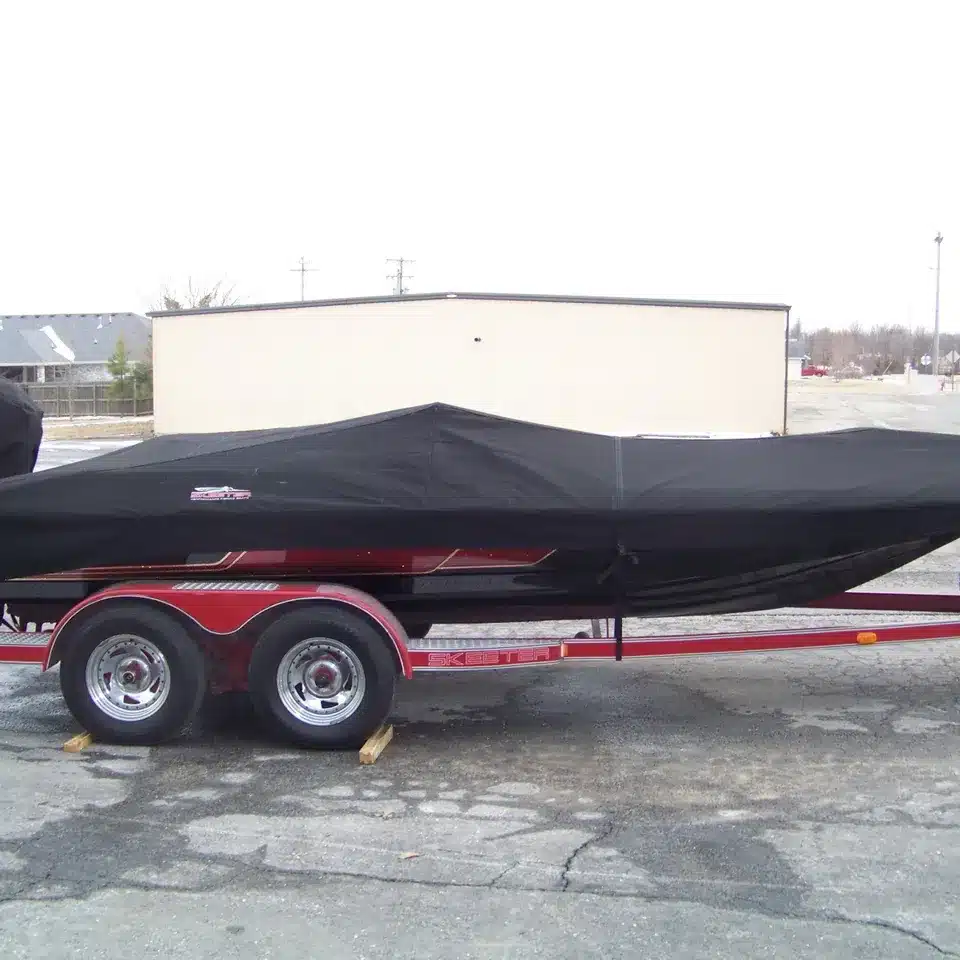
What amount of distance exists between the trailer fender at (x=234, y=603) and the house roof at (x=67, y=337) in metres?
71.6

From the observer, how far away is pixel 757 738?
6816 millimetres

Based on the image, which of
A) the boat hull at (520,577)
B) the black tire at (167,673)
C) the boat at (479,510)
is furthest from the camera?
the boat hull at (520,577)

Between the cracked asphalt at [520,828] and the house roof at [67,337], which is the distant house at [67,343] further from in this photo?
the cracked asphalt at [520,828]

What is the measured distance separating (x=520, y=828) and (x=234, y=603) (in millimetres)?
2233

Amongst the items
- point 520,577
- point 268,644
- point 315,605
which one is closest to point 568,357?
point 520,577

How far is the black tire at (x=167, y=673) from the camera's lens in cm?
655

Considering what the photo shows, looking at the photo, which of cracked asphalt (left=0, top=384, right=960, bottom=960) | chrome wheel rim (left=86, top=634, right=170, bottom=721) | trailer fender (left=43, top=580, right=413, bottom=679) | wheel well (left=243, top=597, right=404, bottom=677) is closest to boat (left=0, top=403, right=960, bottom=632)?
trailer fender (left=43, top=580, right=413, bottom=679)

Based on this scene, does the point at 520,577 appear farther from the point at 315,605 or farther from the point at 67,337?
the point at 67,337

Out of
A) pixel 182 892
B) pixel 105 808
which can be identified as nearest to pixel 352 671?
pixel 105 808

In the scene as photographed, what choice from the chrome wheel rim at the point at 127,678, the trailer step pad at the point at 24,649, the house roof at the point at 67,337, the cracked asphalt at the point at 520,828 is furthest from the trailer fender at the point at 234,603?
the house roof at the point at 67,337

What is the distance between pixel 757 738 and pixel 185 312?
32937 mm

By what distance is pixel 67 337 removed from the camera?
80250 millimetres

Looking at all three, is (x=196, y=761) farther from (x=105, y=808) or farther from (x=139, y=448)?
(x=139, y=448)

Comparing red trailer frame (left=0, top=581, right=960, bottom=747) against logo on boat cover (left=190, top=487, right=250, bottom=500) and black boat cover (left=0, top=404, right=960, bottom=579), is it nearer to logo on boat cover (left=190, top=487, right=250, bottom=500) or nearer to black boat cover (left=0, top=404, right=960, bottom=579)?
black boat cover (left=0, top=404, right=960, bottom=579)
